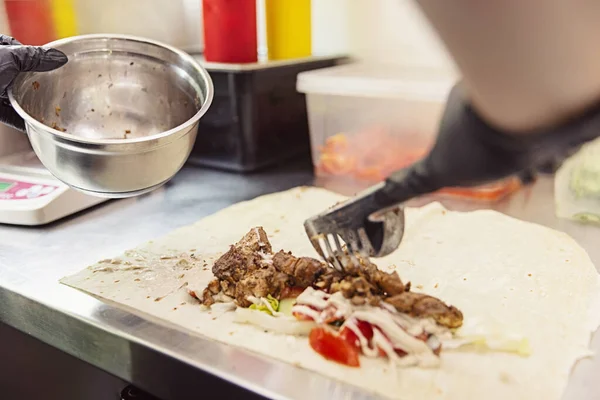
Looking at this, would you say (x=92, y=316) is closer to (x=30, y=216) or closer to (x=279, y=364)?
(x=279, y=364)

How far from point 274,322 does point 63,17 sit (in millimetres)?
1212

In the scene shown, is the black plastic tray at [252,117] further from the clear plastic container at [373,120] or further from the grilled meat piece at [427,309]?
the grilled meat piece at [427,309]

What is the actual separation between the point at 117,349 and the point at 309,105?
998mm

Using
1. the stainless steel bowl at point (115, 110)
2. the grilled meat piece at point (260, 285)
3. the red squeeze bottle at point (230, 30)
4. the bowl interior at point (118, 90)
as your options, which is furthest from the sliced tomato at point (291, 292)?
the red squeeze bottle at point (230, 30)

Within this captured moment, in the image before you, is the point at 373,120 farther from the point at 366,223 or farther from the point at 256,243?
the point at 366,223

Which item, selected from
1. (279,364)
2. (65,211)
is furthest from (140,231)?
(279,364)

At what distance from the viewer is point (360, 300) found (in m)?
0.79

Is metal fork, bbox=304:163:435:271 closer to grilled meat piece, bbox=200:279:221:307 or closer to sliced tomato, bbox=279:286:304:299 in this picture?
sliced tomato, bbox=279:286:304:299

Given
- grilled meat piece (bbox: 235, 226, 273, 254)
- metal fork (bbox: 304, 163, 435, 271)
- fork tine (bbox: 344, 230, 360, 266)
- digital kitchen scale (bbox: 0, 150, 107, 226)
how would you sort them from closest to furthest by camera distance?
metal fork (bbox: 304, 163, 435, 271) < fork tine (bbox: 344, 230, 360, 266) < grilled meat piece (bbox: 235, 226, 273, 254) < digital kitchen scale (bbox: 0, 150, 107, 226)

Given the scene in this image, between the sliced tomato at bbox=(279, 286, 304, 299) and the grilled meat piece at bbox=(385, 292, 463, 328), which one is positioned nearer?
the grilled meat piece at bbox=(385, 292, 463, 328)

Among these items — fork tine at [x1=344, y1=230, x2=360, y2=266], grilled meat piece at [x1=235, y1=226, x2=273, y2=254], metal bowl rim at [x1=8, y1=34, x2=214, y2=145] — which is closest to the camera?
fork tine at [x1=344, y1=230, x2=360, y2=266]

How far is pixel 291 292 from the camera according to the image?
0.91m

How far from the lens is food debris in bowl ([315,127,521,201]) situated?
56.4 inches

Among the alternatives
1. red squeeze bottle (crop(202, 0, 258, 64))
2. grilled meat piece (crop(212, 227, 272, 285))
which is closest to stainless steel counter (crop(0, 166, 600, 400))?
grilled meat piece (crop(212, 227, 272, 285))
